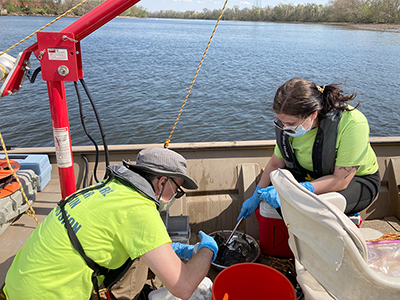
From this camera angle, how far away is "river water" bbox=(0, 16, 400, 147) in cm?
727

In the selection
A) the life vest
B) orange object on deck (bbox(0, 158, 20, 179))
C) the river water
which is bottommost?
the river water

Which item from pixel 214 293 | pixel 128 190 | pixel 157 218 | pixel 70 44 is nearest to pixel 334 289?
pixel 214 293

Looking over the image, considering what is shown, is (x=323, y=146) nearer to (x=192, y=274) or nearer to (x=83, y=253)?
(x=192, y=274)

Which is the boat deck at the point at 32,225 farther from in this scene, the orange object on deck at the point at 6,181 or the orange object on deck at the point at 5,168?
the orange object on deck at the point at 5,168

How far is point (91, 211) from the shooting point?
139cm

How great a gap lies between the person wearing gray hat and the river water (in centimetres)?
327

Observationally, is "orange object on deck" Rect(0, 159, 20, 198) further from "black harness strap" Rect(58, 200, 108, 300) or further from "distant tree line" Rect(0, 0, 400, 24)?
"distant tree line" Rect(0, 0, 400, 24)

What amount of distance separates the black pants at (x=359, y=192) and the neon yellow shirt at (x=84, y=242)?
1535 mm

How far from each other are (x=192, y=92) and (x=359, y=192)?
7.96 metres

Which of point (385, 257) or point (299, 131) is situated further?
point (299, 131)

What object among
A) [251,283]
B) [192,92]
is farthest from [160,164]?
[192,92]

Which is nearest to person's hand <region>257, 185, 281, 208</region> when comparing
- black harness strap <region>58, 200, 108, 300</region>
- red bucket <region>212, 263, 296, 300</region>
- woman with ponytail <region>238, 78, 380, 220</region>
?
woman with ponytail <region>238, 78, 380, 220</region>

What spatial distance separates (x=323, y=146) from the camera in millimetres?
2289

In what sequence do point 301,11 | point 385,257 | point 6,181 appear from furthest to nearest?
point 301,11 < point 6,181 < point 385,257
